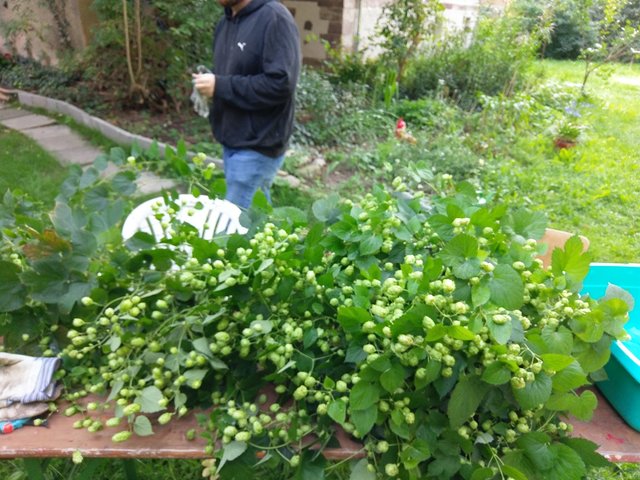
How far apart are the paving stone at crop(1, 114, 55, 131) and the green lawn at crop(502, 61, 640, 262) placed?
5448 mm

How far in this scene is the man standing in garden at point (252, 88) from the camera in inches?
103

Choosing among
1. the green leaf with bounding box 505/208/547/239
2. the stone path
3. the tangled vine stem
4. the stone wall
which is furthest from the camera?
the stone wall

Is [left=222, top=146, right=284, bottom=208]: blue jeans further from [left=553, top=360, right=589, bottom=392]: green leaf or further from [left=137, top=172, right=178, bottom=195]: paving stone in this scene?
[left=553, top=360, right=589, bottom=392]: green leaf

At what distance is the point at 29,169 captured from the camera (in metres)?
4.87

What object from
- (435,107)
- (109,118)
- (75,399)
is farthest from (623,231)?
(109,118)

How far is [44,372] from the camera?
1.30 m

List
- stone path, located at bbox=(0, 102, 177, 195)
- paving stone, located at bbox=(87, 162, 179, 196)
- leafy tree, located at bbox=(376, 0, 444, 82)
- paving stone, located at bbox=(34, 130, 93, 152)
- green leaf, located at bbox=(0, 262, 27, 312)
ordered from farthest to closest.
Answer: leafy tree, located at bbox=(376, 0, 444, 82), paving stone, located at bbox=(34, 130, 93, 152), stone path, located at bbox=(0, 102, 177, 195), paving stone, located at bbox=(87, 162, 179, 196), green leaf, located at bbox=(0, 262, 27, 312)

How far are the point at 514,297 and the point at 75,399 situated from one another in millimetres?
1105

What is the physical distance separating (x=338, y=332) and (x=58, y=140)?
5.45 meters

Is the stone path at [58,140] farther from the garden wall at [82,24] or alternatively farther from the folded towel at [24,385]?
the folded towel at [24,385]

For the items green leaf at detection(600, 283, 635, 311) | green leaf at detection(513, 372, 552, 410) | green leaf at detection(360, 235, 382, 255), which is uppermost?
green leaf at detection(360, 235, 382, 255)

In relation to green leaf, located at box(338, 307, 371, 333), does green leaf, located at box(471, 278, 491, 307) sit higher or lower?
higher

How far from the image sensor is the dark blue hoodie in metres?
2.61

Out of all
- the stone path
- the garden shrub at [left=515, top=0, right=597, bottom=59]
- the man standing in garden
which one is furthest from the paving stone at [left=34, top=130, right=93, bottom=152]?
the garden shrub at [left=515, top=0, right=597, bottom=59]
